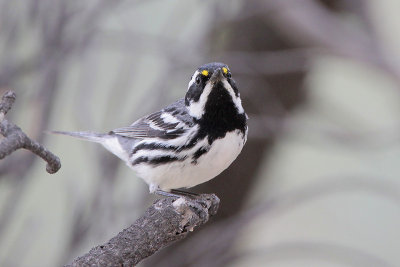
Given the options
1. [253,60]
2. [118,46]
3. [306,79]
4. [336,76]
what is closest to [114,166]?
[118,46]

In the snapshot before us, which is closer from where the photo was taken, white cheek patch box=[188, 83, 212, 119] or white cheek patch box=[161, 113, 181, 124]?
white cheek patch box=[188, 83, 212, 119]

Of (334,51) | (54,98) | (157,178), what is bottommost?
(157,178)

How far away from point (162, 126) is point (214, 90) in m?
0.37

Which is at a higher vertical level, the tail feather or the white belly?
the tail feather

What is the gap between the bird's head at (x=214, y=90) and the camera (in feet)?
9.05

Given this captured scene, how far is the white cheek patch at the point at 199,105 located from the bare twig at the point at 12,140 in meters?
1.27

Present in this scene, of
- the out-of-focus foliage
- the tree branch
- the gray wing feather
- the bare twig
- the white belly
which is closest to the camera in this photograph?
the bare twig

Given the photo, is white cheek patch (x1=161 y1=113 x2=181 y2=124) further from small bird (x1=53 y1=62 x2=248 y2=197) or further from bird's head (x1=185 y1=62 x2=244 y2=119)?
bird's head (x1=185 y1=62 x2=244 y2=119)

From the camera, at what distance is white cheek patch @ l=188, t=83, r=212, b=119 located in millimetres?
2791

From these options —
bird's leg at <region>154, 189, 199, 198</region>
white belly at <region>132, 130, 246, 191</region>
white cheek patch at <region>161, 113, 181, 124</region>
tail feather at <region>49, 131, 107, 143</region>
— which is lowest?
bird's leg at <region>154, 189, 199, 198</region>

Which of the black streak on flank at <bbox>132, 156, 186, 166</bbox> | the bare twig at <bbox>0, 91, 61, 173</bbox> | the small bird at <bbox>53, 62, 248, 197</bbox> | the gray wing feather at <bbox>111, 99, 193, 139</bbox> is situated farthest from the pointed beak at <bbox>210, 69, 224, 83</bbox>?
the bare twig at <bbox>0, 91, 61, 173</bbox>

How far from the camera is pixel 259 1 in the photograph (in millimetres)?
4227

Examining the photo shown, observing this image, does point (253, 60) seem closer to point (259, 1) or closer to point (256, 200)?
point (259, 1)

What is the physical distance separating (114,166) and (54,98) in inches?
27.1
